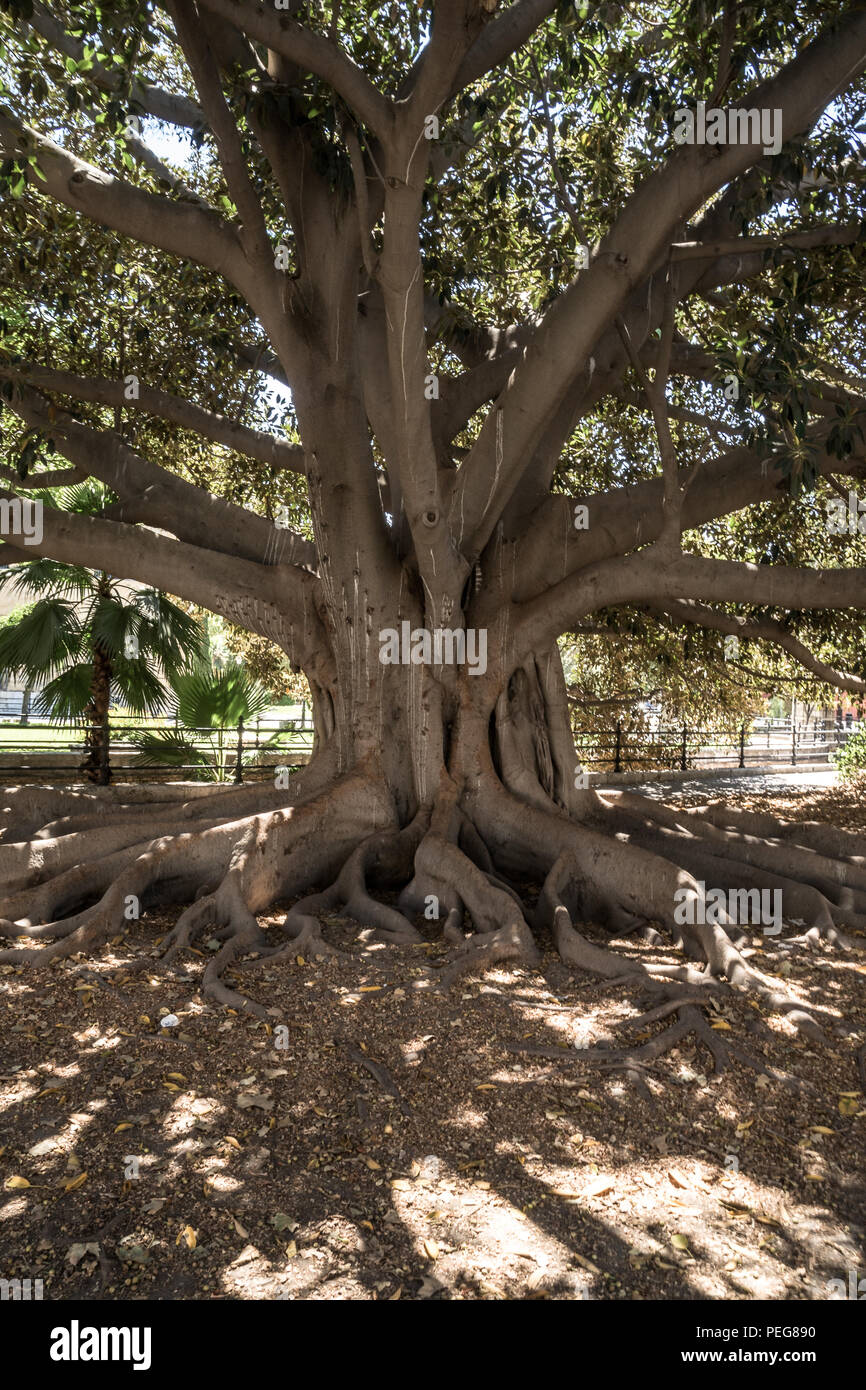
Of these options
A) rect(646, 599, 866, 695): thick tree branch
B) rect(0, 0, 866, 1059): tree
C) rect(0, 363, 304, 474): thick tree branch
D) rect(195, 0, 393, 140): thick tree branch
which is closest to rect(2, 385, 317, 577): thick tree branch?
rect(0, 0, 866, 1059): tree

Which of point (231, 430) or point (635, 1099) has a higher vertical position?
point (231, 430)

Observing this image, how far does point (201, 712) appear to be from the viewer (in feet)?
39.2

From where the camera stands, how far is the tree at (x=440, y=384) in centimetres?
528

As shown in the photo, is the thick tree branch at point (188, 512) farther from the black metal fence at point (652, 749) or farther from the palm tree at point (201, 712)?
the black metal fence at point (652, 749)

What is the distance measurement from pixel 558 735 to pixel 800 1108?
4.06 m

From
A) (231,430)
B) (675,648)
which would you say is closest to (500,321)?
(231,430)

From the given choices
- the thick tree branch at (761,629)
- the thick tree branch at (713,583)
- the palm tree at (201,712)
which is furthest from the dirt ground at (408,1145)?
the palm tree at (201,712)

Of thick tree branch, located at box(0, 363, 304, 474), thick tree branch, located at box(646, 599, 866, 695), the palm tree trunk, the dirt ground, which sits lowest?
the dirt ground

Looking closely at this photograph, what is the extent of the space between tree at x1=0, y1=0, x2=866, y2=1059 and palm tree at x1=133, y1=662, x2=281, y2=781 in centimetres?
403

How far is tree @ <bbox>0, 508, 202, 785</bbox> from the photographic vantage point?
1028 centimetres

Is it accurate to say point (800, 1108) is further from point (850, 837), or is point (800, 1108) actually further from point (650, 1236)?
point (850, 837)

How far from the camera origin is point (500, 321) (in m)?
9.70

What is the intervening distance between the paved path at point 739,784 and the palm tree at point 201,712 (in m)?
5.34

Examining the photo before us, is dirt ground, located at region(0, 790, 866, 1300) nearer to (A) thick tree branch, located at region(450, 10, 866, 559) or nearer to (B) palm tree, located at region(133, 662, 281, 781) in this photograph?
(A) thick tree branch, located at region(450, 10, 866, 559)
